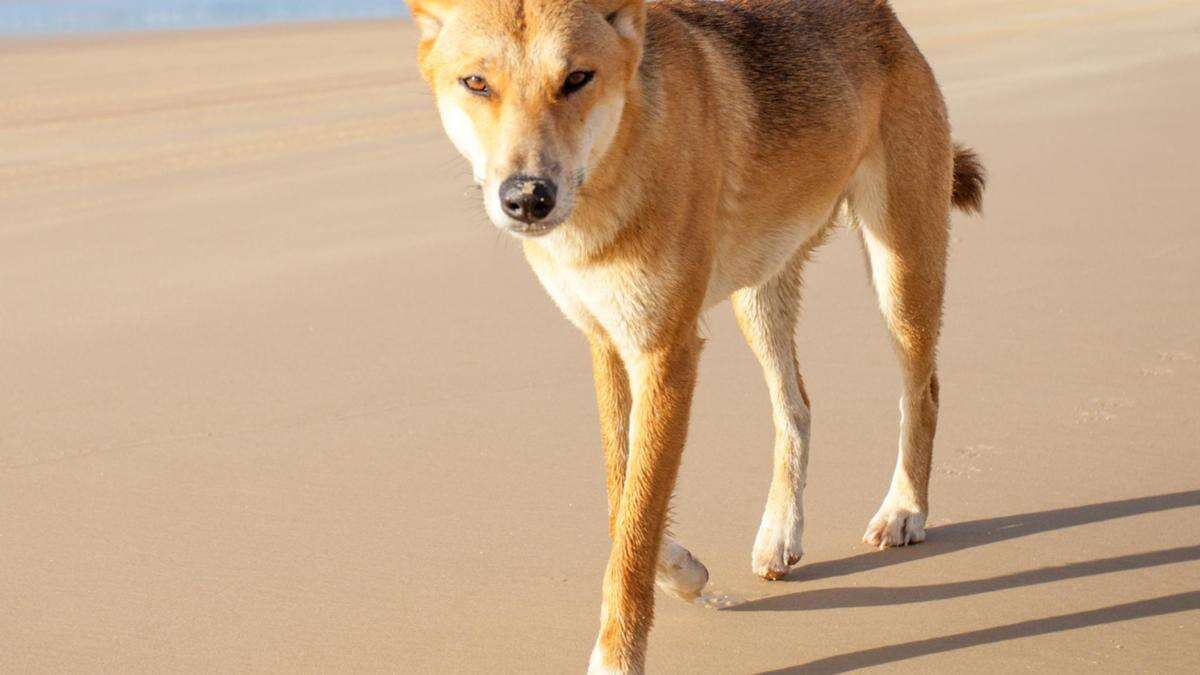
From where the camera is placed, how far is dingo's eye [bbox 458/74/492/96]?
3414mm

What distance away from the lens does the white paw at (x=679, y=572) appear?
3.96 m

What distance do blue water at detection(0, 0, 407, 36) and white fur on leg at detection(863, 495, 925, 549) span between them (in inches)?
817

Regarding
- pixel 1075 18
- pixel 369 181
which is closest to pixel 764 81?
pixel 369 181

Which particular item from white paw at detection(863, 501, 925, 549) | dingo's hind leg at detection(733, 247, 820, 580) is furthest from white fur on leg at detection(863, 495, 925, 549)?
dingo's hind leg at detection(733, 247, 820, 580)

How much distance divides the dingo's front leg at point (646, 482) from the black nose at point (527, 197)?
57 cm

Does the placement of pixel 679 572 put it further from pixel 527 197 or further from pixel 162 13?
pixel 162 13

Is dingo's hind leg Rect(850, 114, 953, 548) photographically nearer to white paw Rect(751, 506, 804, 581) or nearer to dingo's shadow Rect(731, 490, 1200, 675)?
dingo's shadow Rect(731, 490, 1200, 675)

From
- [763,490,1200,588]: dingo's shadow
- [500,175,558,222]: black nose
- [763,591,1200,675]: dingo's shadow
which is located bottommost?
[763,490,1200,588]: dingo's shadow


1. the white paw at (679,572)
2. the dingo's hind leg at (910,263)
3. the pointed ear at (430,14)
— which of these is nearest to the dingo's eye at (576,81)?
the pointed ear at (430,14)

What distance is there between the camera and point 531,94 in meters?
3.36

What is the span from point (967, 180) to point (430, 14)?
7.21 ft

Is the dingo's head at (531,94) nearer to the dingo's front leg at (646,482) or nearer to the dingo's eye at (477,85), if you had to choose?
the dingo's eye at (477,85)

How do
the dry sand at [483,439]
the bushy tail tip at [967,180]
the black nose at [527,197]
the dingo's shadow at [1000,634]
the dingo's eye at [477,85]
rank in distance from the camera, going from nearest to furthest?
1. the black nose at [527,197]
2. the dingo's eye at [477,85]
3. the dingo's shadow at [1000,634]
4. the dry sand at [483,439]
5. the bushy tail tip at [967,180]

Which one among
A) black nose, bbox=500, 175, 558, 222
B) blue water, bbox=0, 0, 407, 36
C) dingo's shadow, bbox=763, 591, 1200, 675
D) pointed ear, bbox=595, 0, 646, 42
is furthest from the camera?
blue water, bbox=0, 0, 407, 36
